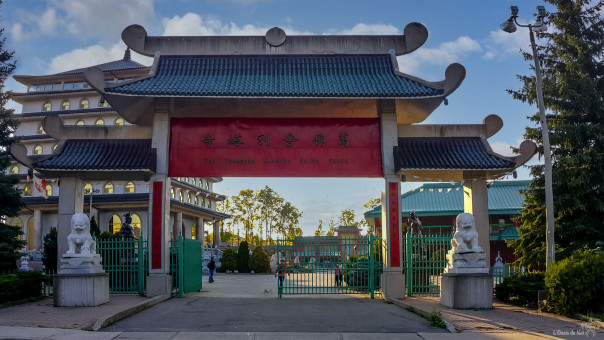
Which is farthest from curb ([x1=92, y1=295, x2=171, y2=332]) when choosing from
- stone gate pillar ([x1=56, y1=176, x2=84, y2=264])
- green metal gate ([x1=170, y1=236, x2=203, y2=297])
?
stone gate pillar ([x1=56, y1=176, x2=84, y2=264])

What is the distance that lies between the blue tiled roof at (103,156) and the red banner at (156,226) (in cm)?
69

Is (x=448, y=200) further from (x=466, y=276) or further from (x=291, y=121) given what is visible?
(x=466, y=276)

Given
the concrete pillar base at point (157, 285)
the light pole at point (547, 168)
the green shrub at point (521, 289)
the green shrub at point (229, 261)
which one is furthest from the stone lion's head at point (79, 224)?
the green shrub at point (229, 261)

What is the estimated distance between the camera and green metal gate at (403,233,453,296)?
1533cm

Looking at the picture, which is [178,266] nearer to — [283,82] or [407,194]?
[283,82]

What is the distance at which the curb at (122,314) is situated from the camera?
9.71 m

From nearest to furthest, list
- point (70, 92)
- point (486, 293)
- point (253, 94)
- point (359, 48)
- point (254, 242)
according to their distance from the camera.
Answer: point (486, 293) → point (253, 94) → point (359, 48) → point (70, 92) → point (254, 242)

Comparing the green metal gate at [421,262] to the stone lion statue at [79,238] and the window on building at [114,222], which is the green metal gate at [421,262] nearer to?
the stone lion statue at [79,238]

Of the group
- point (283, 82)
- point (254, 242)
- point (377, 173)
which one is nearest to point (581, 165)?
point (377, 173)

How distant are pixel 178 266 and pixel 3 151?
7999mm

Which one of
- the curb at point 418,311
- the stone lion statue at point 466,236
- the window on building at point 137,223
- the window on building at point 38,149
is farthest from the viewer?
the window on building at point 38,149

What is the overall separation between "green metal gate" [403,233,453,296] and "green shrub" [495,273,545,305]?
1.71 meters

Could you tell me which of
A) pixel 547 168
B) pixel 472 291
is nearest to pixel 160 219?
pixel 472 291

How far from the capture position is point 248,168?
15836mm
